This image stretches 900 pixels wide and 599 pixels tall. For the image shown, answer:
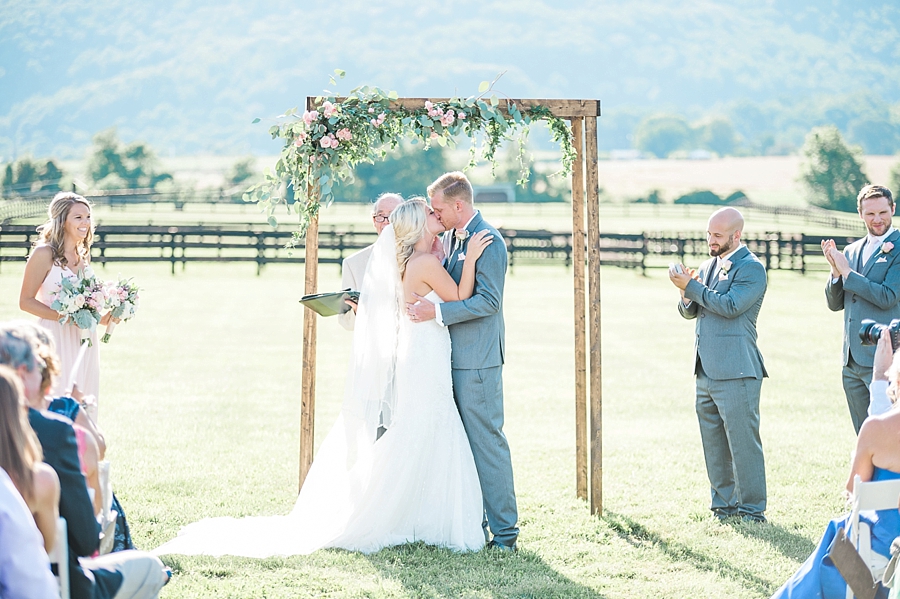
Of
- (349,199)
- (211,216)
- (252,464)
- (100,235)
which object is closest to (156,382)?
(252,464)

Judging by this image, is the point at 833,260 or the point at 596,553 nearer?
the point at 596,553

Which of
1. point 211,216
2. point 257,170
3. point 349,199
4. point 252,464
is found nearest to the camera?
point 252,464

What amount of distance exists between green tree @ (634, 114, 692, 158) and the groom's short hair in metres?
158

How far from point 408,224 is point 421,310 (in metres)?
0.55

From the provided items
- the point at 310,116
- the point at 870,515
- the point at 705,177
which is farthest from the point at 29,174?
the point at 870,515

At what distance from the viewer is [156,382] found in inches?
518

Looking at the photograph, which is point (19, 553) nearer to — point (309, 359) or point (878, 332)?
point (309, 359)

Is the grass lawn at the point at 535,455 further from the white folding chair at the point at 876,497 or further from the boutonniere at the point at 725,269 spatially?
the boutonniere at the point at 725,269

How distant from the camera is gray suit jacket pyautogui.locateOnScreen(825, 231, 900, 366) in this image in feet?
21.8

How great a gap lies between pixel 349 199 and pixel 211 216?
23.3 m

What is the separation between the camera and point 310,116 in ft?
20.8

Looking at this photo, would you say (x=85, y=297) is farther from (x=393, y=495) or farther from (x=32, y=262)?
(x=393, y=495)

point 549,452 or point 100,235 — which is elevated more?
point 100,235

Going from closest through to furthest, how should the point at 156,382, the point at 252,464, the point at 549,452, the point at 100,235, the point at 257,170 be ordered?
the point at 252,464
the point at 549,452
the point at 156,382
the point at 100,235
the point at 257,170
